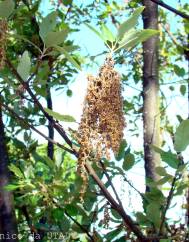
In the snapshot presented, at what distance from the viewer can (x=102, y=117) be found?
0.95 metres

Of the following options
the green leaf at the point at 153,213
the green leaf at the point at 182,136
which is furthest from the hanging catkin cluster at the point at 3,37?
the green leaf at the point at 153,213

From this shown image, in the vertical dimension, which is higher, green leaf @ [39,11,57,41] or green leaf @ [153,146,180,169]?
green leaf @ [39,11,57,41]

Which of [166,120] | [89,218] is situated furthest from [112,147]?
[166,120]

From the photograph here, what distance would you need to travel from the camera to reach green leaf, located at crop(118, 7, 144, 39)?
0.97 m

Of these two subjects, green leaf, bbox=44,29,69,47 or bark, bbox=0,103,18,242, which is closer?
green leaf, bbox=44,29,69,47

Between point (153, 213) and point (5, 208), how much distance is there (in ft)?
2.53

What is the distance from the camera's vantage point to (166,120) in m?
3.27

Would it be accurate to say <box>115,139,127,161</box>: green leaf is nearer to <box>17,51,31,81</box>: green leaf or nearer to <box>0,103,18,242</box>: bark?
<box>17,51,31,81</box>: green leaf

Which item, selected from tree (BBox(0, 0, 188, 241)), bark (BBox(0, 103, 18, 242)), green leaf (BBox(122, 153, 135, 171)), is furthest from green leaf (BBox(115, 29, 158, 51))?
bark (BBox(0, 103, 18, 242))

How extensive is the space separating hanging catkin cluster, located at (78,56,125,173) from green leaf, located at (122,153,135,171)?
1.02 ft

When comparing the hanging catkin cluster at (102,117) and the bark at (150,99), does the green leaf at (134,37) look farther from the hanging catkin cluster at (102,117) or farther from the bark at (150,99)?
the bark at (150,99)

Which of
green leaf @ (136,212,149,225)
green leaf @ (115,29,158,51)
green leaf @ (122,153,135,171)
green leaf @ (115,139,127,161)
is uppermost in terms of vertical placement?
green leaf @ (115,29,158,51)

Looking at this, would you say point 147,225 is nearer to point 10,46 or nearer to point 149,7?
point 149,7

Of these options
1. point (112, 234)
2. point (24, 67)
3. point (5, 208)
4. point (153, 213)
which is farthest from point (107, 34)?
point (5, 208)
